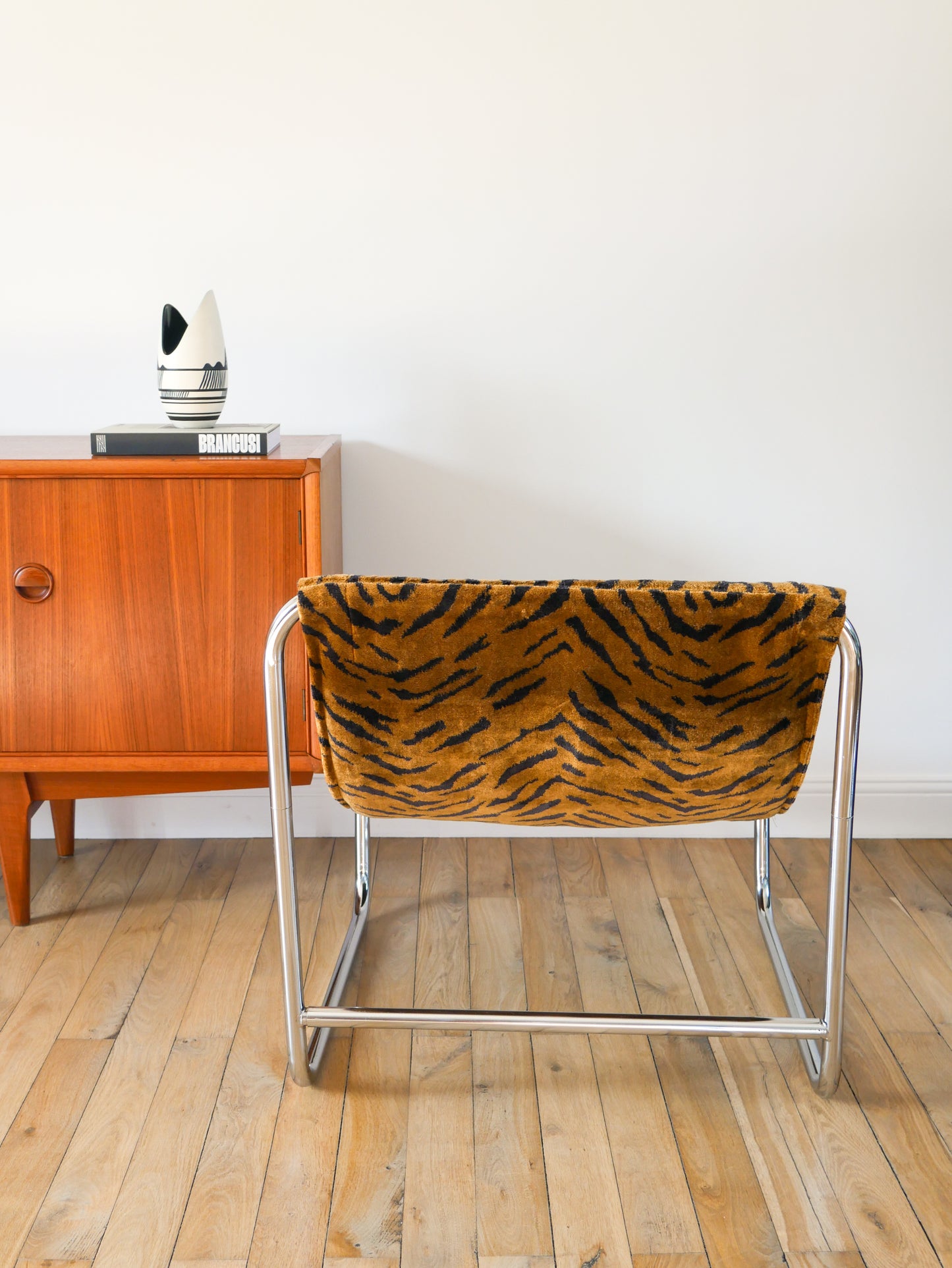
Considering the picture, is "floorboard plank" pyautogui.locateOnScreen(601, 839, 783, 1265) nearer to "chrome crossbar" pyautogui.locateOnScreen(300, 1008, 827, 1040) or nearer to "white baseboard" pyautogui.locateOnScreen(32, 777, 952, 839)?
"chrome crossbar" pyautogui.locateOnScreen(300, 1008, 827, 1040)

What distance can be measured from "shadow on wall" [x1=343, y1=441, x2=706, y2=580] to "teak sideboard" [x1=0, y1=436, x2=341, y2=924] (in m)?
0.31

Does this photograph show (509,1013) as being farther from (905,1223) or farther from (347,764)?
(905,1223)

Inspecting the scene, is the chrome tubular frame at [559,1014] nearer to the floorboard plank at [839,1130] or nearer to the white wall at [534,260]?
the floorboard plank at [839,1130]

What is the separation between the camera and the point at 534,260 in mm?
2193

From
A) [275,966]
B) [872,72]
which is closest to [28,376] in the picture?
[275,966]

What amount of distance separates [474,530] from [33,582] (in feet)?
2.90

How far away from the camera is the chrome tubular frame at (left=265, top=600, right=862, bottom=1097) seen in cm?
136

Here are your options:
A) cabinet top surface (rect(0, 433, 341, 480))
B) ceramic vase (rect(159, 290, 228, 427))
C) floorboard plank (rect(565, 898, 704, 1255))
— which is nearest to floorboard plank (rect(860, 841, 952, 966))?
floorboard plank (rect(565, 898, 704, 1255))

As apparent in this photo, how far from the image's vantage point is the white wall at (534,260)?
211 centimetres

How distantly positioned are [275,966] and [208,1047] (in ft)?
0.76

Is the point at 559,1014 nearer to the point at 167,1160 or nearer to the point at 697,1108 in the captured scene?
the point at 697,1108

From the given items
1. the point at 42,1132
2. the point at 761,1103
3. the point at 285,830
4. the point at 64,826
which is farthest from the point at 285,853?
the point at 64,826

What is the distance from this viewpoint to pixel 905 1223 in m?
1.31

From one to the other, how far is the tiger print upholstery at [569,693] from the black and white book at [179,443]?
0.63 m
